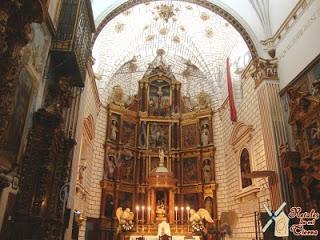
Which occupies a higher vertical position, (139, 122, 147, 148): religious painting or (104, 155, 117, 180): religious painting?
(139, 122, 147, 148): religious painting

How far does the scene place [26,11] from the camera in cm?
486

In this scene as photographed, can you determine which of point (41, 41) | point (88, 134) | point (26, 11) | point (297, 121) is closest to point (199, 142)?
point (88, 134)

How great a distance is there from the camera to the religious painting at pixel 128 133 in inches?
763

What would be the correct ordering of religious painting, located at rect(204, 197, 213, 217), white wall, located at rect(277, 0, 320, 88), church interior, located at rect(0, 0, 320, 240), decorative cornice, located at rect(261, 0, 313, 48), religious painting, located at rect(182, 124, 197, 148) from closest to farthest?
church interior, located at rect(0, 0, 320, 240), white wall, located at rect(277, 0, 320, 88), decorative cornice, located at rect(261, 0, 313, 48), religious painting, located at rect(204, 197, 213, 217), religious painting, located at rect(182, 124, 197, 148)

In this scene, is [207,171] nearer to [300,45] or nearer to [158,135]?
→ [158,135]

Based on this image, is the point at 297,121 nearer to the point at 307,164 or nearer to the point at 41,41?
the point at 307,164

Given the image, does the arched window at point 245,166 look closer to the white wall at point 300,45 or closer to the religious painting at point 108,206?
the white wall at point 300,45

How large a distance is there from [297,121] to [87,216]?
10794 millimetres

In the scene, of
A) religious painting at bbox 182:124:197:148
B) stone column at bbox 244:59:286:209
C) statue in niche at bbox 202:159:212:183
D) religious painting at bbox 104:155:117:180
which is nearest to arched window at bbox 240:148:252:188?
stone column at bbox 244:59:286:209

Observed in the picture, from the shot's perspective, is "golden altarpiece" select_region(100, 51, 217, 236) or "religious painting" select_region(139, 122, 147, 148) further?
"religious painting" select_region(139, 122, 147, 148)

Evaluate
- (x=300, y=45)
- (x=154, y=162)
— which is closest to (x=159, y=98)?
(x=154, y=162)

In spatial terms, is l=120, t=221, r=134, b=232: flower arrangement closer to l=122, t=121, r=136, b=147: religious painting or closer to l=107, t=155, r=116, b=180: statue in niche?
l=107, t=155, r=116, b=180: statue in niche

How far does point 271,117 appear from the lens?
11.9 metres

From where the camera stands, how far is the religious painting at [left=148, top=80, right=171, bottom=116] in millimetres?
20984
